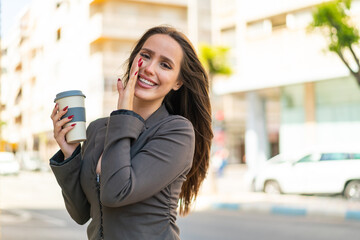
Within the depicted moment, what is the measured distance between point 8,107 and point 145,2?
86.9 feet

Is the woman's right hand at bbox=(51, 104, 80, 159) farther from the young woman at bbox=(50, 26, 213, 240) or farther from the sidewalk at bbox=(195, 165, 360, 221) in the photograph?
the sidewalk at bbox=(195, 165, 360, 221)

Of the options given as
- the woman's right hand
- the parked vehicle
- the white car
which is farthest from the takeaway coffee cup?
the parked vehicle

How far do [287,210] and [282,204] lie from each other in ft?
3.37

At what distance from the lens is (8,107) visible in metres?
57.4

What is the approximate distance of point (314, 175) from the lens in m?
14.2

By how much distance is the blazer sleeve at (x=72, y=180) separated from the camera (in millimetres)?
1673

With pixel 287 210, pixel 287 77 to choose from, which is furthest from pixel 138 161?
pixel 287 77

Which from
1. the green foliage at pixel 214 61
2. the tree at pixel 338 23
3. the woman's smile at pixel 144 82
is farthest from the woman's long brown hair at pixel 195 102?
the green foliage at pixel 214 61

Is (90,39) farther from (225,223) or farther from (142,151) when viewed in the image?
(142,151)

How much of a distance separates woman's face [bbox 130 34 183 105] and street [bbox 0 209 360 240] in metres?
6.73

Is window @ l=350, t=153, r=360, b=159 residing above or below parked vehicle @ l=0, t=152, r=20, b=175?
above

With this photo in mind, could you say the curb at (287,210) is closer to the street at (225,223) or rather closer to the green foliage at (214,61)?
the street at (225,223)

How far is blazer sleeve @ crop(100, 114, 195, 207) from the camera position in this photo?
4.93ft

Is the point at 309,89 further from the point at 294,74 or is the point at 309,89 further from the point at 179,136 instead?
the point at 179,136
